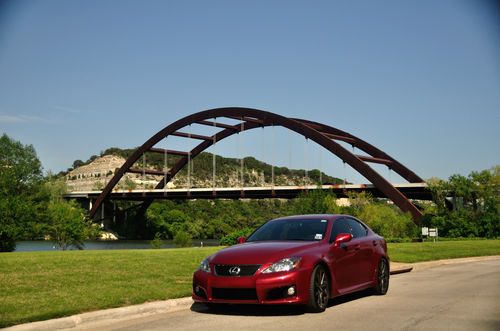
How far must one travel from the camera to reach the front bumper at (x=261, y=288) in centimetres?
808

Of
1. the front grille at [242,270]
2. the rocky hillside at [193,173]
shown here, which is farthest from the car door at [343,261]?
the rocky hillside at [193,173]

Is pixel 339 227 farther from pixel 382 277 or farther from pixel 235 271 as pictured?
pixel 235 271

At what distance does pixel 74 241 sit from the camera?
5259 centimetres

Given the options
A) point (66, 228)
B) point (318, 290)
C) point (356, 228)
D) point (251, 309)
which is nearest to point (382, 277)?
point (356, 228)

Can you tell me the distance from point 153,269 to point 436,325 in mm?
7627

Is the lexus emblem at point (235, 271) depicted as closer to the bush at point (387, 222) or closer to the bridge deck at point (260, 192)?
the bush at point (387, 222)

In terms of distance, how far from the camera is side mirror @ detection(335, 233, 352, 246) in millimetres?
9292

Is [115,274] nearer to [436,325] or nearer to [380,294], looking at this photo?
[380,294]

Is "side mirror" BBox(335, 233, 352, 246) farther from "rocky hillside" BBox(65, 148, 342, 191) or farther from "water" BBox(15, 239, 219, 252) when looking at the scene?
"rocky hillside" BBox(65, 148, 342, 191)

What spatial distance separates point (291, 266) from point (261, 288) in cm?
53

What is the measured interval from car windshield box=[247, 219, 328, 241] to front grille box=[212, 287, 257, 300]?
1635 mm

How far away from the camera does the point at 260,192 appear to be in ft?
262

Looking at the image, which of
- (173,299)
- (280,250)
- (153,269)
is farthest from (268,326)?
(153,269)

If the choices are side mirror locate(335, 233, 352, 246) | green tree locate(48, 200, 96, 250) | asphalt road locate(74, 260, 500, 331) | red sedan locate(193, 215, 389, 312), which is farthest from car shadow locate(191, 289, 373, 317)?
green tree locate(48, 200, 96, 250)
